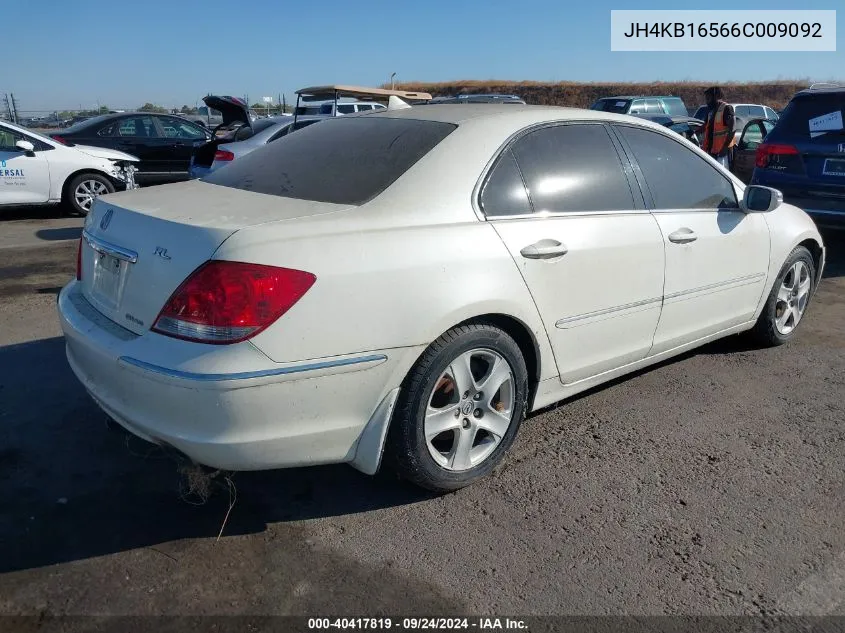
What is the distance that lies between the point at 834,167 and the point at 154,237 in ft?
22.1

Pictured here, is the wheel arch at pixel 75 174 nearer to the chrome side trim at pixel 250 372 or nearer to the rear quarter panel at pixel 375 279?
the chrome side trim at pixel 250 372

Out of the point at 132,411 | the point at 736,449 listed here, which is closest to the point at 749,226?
the point at 736,449

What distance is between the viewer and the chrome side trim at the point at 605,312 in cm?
320

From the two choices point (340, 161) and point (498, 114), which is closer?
point (340, 161)

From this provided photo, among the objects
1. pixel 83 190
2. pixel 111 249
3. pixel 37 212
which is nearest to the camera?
pixel 111 249

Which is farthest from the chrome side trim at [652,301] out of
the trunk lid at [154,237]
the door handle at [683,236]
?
the trunk lid at [154,237]

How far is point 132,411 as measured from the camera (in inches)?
101

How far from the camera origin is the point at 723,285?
4051mm

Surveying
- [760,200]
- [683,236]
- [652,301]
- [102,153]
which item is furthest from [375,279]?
[102,153]

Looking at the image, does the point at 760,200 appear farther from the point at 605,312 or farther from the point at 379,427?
the point at 379,427

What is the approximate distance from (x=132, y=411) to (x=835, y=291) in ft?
20.3

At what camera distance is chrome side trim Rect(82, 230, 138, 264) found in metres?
2.63

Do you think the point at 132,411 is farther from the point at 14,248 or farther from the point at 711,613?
the point at 14,248

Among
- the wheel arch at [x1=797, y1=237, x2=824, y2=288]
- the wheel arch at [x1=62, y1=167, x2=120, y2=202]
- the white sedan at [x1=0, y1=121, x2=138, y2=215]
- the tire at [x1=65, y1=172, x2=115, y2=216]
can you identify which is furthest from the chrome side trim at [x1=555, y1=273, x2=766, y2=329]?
the wheel arch at [x1=62, y1=167, x2=120, y2=202]
